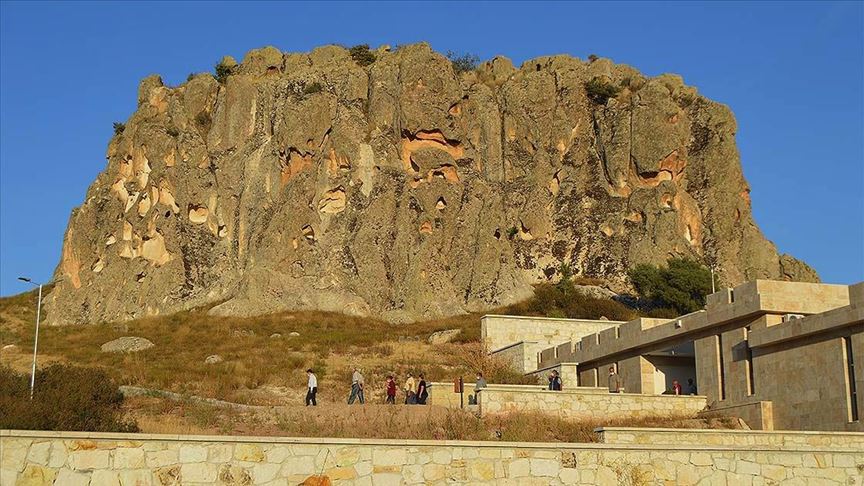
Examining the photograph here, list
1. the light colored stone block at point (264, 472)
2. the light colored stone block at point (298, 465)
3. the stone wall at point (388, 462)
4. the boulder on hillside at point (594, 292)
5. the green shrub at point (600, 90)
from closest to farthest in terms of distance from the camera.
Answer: the stone wall at point (388, 462) → the light colored stone block at point (264, 472) → the light colored stone block at point (298, 465) → the boulder on hillside at point (594, 292) → the green shrub at point (600, 90)

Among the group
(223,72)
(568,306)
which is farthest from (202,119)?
(568,306)

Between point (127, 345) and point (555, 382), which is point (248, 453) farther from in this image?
point (127, 345)

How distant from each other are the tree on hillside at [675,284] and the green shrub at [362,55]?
93.1 ft

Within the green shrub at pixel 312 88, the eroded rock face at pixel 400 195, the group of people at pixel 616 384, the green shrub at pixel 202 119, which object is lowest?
the group of people at pixel 616 384

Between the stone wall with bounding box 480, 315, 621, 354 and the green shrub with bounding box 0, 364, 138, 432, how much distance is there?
810 inches

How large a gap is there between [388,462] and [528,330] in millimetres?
30412

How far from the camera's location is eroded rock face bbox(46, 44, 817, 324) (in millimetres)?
63062

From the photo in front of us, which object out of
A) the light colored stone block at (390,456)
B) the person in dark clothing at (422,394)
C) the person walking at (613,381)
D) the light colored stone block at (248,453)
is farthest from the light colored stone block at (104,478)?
the person walking at (613,381)

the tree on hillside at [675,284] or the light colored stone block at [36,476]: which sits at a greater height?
the tree on hillside at [675,284]

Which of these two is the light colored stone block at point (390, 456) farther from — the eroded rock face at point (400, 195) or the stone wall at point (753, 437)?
the eroded rock face at point (400, 195)

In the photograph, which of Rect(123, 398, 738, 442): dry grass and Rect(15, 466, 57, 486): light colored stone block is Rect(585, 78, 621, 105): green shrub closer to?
Rect(123, 398, 738, 442): dry grass

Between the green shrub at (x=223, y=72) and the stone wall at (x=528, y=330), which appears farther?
the green shrub at (x=223, y=72)

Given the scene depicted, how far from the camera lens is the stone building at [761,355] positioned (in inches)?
989

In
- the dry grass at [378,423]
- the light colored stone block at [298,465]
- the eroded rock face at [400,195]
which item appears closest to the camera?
the light colored stone block at [298,465]
